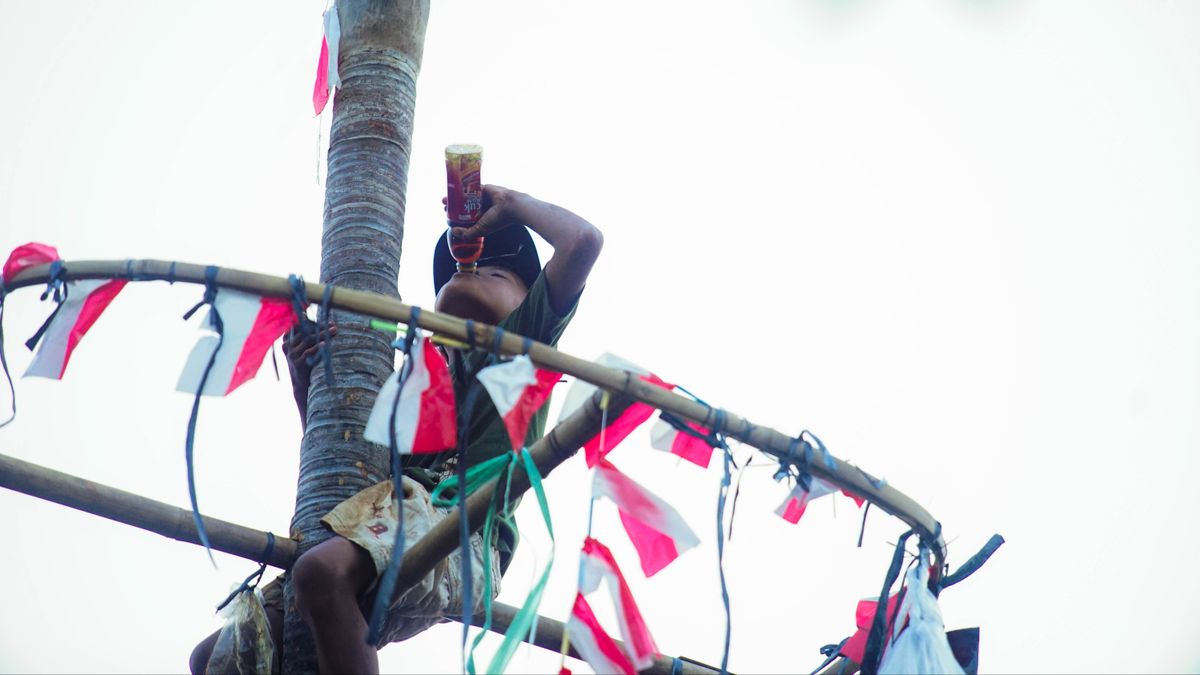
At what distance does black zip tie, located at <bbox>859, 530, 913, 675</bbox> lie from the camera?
386 cm

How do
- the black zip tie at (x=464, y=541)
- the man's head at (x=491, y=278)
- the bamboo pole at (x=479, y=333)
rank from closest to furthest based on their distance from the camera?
the black zip tie at (x=464, y=541), the bamboo pole at (x=479, y=333), the man's head at (x=491, y=278)

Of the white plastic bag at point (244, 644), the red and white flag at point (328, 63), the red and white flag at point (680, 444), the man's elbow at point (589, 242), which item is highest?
the red and white flag at point (328, 63)

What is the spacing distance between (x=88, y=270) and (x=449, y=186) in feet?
3.95

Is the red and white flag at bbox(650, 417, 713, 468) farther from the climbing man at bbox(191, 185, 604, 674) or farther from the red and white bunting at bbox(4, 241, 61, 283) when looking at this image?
the red and white bunting at bbox(4, 241, 61, 283)

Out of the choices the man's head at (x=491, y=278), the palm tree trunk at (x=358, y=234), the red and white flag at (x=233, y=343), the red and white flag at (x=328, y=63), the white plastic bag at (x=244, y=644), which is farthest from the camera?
the red and white flag at (x=328, y=63)

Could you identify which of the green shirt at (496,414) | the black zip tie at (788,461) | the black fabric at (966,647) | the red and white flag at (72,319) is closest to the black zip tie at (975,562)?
the black fabric at (966,647)

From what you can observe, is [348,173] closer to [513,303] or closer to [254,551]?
[513,303]

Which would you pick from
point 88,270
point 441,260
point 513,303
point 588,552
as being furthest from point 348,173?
point 588,552

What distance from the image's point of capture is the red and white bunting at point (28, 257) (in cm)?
349

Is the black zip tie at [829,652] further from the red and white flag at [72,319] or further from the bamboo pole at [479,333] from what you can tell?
the red and white flag at [72,319]

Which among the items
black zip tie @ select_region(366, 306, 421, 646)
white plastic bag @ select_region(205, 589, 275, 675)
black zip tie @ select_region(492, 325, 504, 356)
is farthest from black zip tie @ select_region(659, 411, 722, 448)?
white plastic bag @ select_region(205, 589, 275, 675)

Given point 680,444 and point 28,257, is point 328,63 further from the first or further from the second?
point 680,444

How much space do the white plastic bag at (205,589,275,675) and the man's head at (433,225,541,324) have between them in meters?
1.16

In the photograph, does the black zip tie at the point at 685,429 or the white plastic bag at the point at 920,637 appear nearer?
the black zip tie at the point at 685,429
